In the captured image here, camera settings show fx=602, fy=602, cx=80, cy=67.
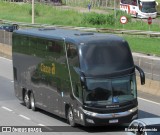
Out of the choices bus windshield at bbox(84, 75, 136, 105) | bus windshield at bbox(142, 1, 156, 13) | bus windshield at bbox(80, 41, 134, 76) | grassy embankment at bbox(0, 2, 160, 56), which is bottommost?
grassy embankment at bbox(0, 2, 160, 56)

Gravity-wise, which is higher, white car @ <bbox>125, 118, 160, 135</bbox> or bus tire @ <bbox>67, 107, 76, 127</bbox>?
white car @ <bbox>125, 118, 160, 135</bbox>

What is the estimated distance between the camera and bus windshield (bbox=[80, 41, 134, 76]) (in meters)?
19.4

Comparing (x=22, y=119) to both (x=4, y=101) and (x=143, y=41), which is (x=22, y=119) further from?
(x=143, y=41)

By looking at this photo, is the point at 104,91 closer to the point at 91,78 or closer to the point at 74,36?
the point at 91,78

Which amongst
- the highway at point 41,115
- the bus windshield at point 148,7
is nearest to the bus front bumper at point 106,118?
the highway at point 41,115

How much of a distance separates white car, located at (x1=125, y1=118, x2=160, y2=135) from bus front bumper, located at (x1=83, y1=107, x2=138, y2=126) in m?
4.51

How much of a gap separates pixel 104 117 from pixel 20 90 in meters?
7.22

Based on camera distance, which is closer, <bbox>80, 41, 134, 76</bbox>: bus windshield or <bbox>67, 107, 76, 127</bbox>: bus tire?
<bbox>80, 41, 134, 76</bbox>: bus windshield

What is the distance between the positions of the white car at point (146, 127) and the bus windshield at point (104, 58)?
16.2ft

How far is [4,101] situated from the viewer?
27094 mm

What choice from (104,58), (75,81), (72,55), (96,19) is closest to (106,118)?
(75,81)

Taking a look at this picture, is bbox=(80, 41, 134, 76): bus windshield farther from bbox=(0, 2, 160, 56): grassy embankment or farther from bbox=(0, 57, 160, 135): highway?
bbox=(0, 2, 160, 56): grassy embankment

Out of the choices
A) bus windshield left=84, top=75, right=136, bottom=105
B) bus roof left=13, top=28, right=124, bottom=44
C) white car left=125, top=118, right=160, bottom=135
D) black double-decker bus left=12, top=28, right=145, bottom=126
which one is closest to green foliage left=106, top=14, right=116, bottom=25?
bus roof left=13, top=28, right=124, bottom=44

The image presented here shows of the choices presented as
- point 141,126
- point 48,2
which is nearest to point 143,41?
point 141,126
